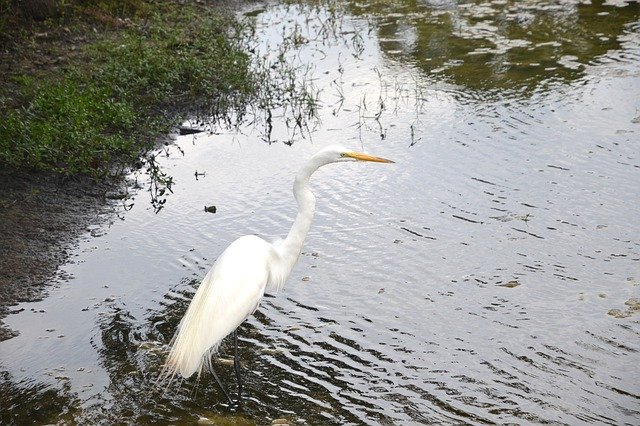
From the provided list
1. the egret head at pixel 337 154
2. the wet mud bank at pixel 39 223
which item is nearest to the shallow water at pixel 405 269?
the wet mud bank at pixel 39 223

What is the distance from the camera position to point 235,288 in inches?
175

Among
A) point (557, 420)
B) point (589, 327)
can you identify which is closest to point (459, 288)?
point (589, 327)

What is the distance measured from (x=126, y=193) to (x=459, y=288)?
3.31 metres

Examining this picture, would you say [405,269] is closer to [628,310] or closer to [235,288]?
[628,310]

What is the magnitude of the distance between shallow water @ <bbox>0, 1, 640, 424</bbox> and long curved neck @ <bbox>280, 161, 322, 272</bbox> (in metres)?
0.60

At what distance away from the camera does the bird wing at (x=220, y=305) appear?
4.29m

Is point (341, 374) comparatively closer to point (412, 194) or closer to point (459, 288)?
point (459, 288)

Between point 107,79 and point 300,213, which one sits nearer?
point 300,213

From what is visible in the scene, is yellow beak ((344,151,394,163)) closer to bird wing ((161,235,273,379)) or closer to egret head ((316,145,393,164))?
egret head ((316,145,393,164))

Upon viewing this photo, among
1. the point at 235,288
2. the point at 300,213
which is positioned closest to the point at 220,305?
the point at 235,288

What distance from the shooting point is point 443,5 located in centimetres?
1327

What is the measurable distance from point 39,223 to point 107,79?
3055 mm

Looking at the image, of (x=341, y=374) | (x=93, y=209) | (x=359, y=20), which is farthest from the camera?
(x=359, y=20)

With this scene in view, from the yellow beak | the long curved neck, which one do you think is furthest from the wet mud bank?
the yellow beak
